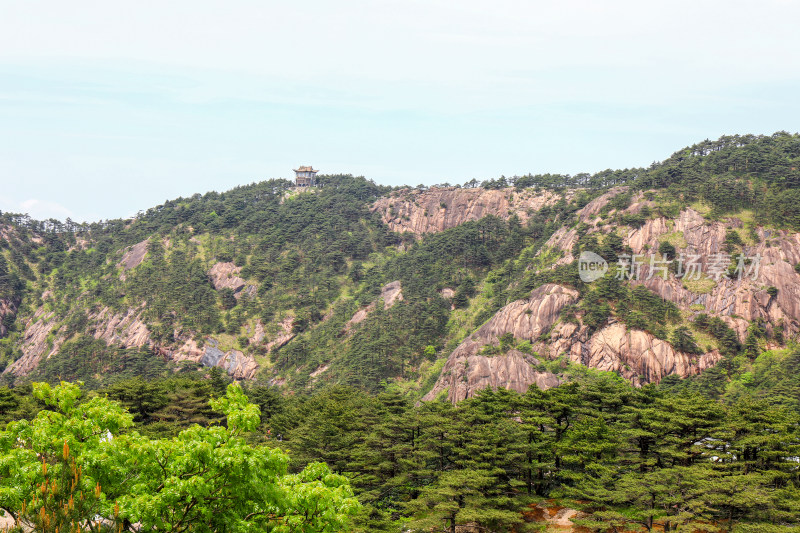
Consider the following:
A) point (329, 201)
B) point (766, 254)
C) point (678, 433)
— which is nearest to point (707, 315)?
point (766, 254)

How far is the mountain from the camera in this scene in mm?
70250

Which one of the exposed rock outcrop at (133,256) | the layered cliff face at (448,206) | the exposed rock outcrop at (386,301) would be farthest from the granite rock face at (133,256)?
the layered cliff face at (448,206)

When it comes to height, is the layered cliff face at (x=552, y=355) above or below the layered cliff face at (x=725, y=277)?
below

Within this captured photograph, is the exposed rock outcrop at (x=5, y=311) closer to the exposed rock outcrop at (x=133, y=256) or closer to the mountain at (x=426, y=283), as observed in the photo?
the mountain at (x=426, y=283)

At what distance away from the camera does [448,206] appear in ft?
404

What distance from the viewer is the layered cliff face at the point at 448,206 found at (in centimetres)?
11250

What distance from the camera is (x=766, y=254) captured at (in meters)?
72.9

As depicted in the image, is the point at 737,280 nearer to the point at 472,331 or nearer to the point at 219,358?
the point at 472,331

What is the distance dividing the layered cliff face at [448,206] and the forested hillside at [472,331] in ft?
1.71

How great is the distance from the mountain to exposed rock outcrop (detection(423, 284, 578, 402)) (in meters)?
A: 0.25

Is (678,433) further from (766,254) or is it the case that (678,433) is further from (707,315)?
(766,254)

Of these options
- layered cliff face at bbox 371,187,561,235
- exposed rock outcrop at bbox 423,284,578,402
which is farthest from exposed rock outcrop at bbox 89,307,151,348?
exposed rock outcrop at bbox 423,284,578,402

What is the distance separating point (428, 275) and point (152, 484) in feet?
292

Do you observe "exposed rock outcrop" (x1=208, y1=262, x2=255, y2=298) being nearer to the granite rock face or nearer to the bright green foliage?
the granite rock face
